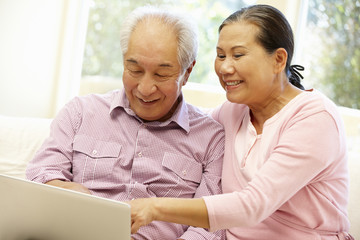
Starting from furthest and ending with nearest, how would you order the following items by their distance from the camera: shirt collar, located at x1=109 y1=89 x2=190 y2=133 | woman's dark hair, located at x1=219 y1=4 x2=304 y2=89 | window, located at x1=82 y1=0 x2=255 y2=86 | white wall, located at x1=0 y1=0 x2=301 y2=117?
1. window, located at x1=82 y1=0 x2=255 y2=86
2. white wall, located at x1=0 y1=0 x2=301 y2=117
3. shirt collar, located at x1=109 y1=89 x2=190 y2=133
4. woman's dark hair, located at x1=219 y1=4 x2=304 y2=89

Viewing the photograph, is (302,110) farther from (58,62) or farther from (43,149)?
(58,62)

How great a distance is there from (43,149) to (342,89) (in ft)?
5.74

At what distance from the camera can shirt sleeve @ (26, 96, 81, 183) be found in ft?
5.79

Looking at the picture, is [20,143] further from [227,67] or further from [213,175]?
[227,67]

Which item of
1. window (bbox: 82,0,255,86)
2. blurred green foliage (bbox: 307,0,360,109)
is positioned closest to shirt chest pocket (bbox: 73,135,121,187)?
blurred green foliage (bbox: 307,0,360,109)

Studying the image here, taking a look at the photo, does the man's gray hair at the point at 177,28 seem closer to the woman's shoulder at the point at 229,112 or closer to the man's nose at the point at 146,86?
the man's nose at the point at 146,86

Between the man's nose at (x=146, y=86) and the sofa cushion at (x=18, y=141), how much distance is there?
784mm

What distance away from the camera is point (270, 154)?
1.63m

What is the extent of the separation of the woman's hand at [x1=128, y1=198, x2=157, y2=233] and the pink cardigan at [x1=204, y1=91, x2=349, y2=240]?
163 mm

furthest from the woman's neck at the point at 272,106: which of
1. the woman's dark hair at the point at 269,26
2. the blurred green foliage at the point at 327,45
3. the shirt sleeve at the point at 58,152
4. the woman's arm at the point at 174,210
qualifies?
the blurred green foliage at the point at 327,45

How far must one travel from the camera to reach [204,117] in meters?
1.96

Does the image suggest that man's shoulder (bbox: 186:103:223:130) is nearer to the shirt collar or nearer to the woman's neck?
the shirt collar

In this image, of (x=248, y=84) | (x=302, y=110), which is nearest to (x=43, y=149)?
(x=248, y=84)

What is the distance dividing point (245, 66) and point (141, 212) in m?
0.60
